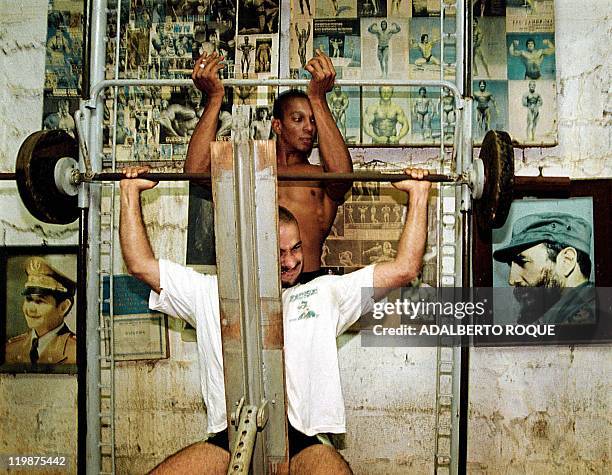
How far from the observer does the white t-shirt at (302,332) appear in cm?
220

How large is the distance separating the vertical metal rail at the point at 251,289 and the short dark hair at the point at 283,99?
807 millimetres

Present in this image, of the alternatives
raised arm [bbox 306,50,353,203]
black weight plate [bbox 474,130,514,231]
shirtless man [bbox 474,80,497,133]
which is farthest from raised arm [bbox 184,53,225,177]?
shirtless man [bbox 474,80,497,133]

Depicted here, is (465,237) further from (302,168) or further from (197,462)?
(197,462)

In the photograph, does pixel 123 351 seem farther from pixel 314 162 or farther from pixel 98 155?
pixel 314 162

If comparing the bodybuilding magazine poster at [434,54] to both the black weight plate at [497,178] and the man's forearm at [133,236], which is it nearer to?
the black weight plate at [497,178]

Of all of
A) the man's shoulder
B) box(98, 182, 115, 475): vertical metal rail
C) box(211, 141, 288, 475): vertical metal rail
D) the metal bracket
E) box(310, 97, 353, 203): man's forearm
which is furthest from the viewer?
box(98, 182, 115, 475): vertical metal rail

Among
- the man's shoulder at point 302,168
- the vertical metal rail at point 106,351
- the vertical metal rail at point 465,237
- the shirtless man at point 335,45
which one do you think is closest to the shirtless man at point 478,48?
the vertical metal rail at point 465,237

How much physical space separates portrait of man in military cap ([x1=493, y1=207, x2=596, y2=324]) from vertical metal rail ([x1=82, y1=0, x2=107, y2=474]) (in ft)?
5.73

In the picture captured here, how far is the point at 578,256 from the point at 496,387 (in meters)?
0.71

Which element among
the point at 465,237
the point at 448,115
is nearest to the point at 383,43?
the point at 448,115

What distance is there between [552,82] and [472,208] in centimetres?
90

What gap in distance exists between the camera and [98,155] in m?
2.48

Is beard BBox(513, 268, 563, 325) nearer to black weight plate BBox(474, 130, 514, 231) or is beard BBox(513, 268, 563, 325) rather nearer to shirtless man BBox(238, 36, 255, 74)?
black weight plate BBox(474, 130, 514, 231)

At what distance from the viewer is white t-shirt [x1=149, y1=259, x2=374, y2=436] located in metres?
2.20
